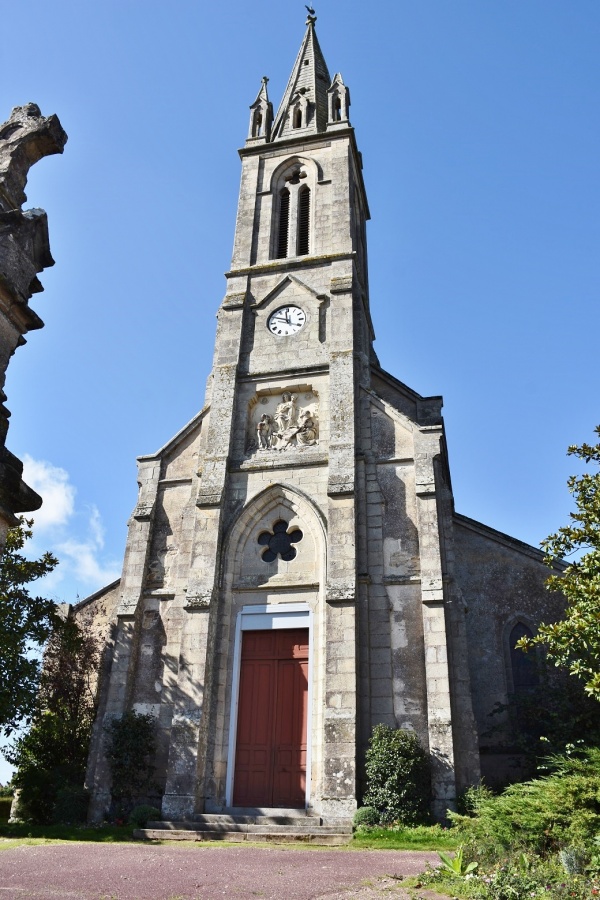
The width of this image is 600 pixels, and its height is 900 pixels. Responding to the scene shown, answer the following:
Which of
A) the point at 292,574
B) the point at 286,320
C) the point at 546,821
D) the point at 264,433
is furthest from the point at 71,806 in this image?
the point at 286,320

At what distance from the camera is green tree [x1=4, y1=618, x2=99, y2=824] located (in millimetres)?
16484

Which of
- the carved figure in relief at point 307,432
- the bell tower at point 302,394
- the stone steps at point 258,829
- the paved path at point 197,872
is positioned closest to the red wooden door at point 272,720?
the bell tower at point 302,394

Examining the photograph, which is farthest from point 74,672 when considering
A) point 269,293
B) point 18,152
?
point 18,152

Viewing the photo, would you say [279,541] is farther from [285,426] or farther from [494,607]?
[494,607]

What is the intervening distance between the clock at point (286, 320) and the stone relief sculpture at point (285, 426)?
84.2 inches

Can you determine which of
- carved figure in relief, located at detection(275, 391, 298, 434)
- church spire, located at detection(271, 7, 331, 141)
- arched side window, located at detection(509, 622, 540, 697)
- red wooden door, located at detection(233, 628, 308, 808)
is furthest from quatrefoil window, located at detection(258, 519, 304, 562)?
church spire, located at detection(271, 7, 331, 141)

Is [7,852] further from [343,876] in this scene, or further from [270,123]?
[270,123]

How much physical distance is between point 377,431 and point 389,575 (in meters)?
3.98

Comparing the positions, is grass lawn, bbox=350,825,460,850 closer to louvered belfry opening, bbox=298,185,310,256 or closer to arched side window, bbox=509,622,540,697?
arched side window, bbox=509,622,540,697

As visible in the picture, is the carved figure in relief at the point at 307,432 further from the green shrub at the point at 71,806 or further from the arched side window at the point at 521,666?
the green shrub at the point at 71,806

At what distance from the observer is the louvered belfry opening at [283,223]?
23.6 metres

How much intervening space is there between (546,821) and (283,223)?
2012 cm

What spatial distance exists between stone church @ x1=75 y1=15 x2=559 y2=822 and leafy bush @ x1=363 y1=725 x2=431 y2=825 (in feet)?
1.20

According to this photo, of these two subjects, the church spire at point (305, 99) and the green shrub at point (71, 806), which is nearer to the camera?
the green shrub at point (71, 806)
